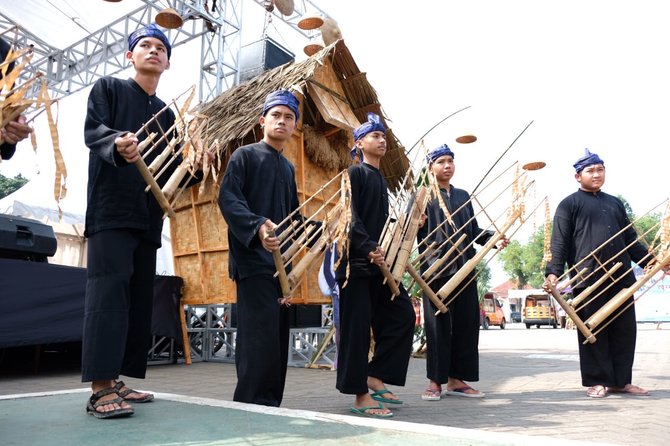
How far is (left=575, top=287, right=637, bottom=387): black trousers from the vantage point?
3570 millimetres

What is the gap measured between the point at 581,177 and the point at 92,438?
3.60 meters

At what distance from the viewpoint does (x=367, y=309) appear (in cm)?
293

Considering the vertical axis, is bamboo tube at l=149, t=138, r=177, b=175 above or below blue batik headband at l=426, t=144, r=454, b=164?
below

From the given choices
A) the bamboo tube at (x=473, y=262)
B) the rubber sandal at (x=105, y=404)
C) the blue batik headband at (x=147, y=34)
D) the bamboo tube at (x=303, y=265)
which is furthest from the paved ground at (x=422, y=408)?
the blue batik headband at (x=147, y=34)

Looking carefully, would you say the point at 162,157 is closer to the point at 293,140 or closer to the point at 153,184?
the point at 153,184

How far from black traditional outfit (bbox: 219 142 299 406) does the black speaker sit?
3.00 meters

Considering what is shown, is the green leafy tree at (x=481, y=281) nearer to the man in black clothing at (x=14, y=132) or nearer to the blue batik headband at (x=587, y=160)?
the blue batik headband at (x=587, y=160)

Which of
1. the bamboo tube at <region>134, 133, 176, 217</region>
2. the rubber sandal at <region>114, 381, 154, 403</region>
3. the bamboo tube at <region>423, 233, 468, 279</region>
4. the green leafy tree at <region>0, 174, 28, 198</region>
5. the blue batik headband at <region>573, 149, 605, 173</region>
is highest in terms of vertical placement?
the green leafy tree at <region>0, 174, 28, 198</region>

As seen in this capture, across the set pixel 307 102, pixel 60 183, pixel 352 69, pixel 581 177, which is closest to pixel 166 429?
Result: pixel 60 183

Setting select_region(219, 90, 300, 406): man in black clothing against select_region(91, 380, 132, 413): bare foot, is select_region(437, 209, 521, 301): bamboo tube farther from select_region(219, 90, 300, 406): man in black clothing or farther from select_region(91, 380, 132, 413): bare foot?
A: select_region(91, 380, 132, 413): bare foot

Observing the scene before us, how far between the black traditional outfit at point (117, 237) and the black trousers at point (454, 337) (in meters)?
1.94

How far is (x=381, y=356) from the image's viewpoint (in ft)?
10.1

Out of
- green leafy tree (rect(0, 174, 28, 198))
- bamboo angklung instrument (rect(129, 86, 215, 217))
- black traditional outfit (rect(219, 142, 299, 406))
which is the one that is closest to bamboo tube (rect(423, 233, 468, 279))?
black traditional outfit (rect(219, 142, 299, 406))

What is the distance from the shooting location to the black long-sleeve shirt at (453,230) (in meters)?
3.70
